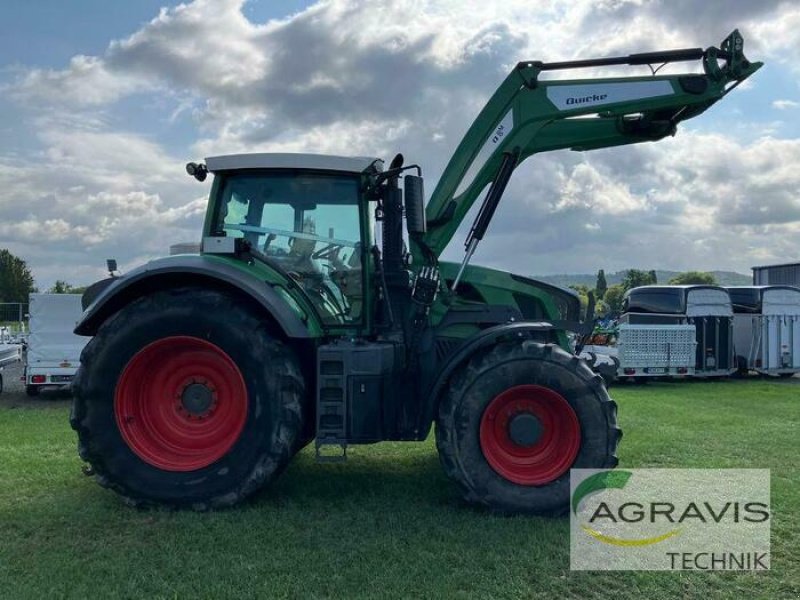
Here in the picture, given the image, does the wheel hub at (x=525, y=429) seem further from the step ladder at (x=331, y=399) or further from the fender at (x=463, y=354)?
the step ladder at (x=331, y=399)

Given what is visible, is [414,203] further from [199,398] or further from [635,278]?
[635,278]

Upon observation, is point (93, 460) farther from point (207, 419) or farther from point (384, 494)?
point (384, 494)

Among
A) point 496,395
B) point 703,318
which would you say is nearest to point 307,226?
point 496,395

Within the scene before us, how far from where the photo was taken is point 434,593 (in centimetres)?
382

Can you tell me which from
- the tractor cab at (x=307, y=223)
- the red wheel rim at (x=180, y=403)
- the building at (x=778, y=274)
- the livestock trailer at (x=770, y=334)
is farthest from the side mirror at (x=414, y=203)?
the building at (x=778, y=274)

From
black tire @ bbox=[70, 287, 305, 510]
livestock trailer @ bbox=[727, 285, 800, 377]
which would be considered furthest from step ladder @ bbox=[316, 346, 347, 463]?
livestock trailer @ bbox=[727, 285, 800, 377]

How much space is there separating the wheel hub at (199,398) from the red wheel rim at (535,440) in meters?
2.17

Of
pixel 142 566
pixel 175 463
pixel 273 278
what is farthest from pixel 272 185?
pixel 142 566

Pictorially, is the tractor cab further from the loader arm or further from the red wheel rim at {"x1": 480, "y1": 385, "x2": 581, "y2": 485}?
the red wheel rim at {"x1": 480, "y1": 385, "x2": 581, "y2": 485}

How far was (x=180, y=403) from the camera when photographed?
5.58m

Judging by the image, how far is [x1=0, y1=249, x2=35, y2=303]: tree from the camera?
53344mm

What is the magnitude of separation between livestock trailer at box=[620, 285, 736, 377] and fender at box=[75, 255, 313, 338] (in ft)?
45.3

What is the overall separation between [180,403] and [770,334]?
54.3 feet

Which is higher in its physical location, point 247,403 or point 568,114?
point 568,114
